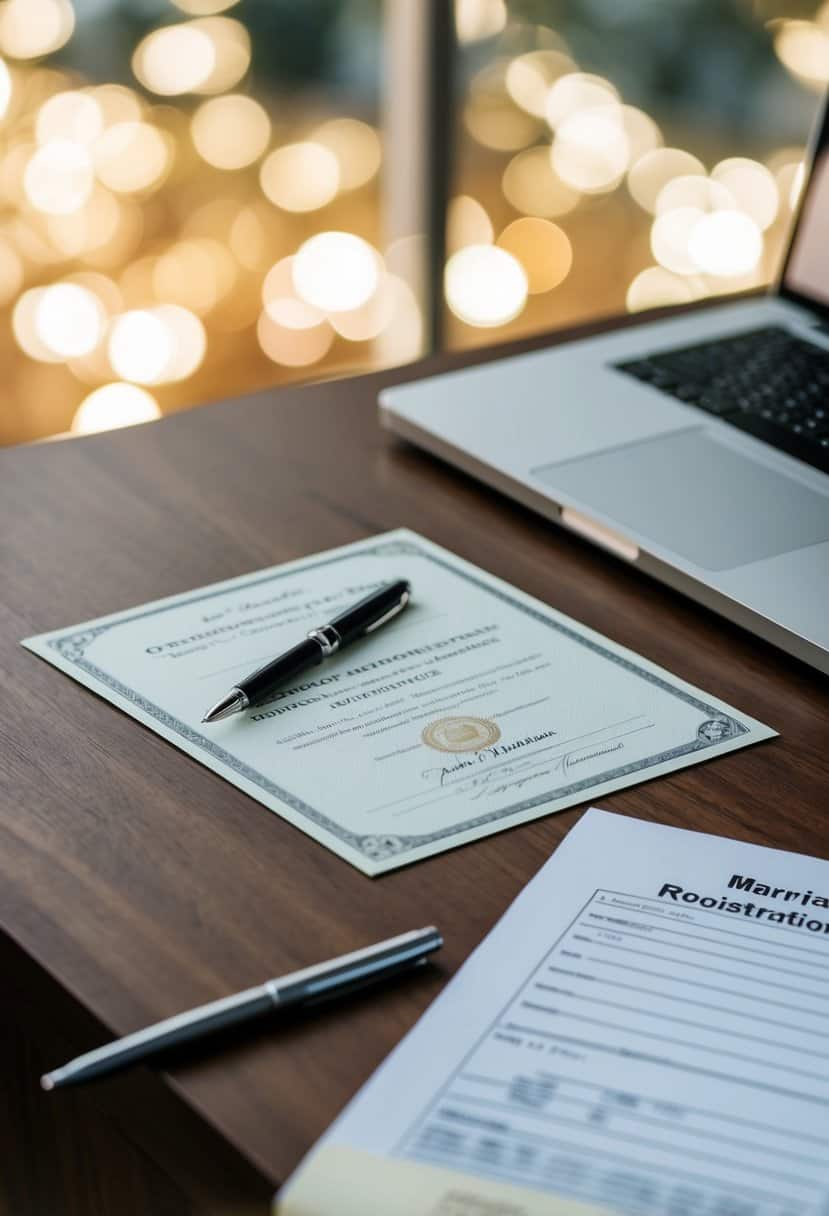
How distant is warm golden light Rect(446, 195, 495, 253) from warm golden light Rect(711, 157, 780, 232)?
351mm

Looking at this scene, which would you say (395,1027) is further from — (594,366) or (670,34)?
(670,34)

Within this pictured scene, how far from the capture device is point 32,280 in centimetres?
192

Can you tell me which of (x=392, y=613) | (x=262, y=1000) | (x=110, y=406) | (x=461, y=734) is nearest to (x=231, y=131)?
(x=110, y=406)

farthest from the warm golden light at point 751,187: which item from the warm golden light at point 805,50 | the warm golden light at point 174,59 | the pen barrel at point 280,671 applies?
the pen barrel at point 280,671

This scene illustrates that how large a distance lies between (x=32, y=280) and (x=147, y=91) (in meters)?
0.29

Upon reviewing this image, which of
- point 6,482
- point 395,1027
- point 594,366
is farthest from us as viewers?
point 594,366

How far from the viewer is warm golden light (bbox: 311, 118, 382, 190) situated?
2.10 meters

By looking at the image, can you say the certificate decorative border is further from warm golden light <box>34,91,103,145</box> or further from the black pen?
warm golden light <box>34,91,103,145</box>

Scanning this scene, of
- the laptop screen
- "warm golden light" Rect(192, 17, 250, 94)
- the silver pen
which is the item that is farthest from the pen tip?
"warm golden light" Rect(192, 17, 250, 94)

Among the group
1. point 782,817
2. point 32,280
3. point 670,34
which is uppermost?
point 670,34

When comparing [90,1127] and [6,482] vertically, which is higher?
[6,482]

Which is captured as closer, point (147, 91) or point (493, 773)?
point (493, 773)

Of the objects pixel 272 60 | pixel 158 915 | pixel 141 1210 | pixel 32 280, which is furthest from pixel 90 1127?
pixel 272 60

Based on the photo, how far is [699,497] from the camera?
0.86m
